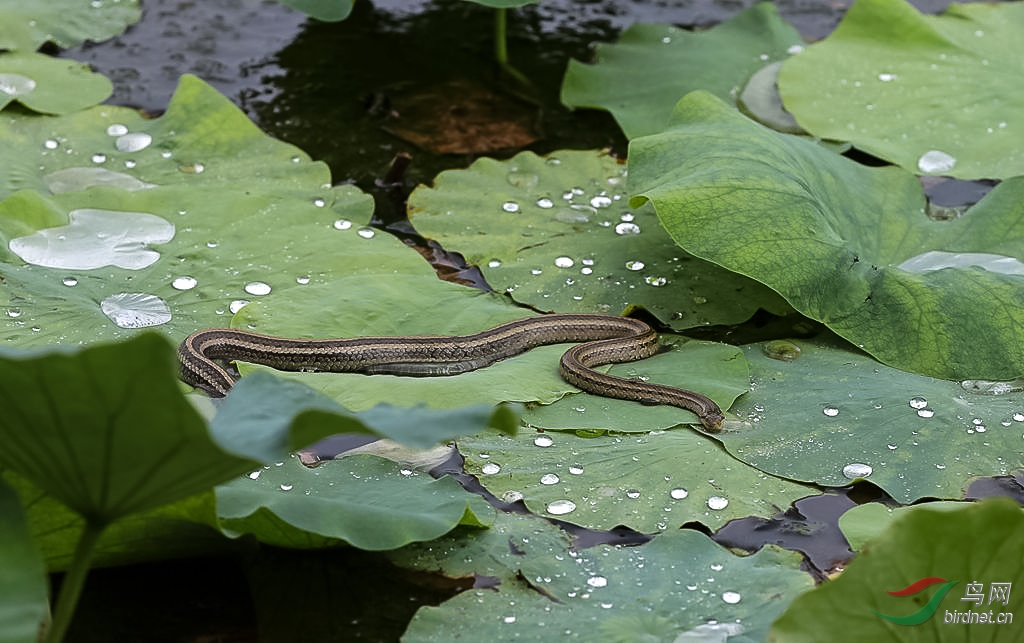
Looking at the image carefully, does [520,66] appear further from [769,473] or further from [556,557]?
Result: [556,557]

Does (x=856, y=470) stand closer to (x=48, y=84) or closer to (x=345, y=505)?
(x=345, y=505)

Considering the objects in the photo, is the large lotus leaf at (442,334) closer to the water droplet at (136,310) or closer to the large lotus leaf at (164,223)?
the large lotus leaf at (164,223)

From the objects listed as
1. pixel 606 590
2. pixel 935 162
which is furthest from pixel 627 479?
pixel 935 162

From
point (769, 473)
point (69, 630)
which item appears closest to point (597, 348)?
point (769, 473)

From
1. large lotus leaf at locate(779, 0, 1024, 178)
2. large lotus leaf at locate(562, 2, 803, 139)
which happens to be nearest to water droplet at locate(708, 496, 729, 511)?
large lotus leaf at locate(779, 0, 1024, 178)

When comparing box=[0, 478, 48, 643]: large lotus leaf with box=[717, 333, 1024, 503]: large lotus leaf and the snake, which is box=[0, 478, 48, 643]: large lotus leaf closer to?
the snake

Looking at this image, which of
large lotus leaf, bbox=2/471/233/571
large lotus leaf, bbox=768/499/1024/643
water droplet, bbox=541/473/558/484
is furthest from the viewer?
water droplet, bbox=541/473/558/484
